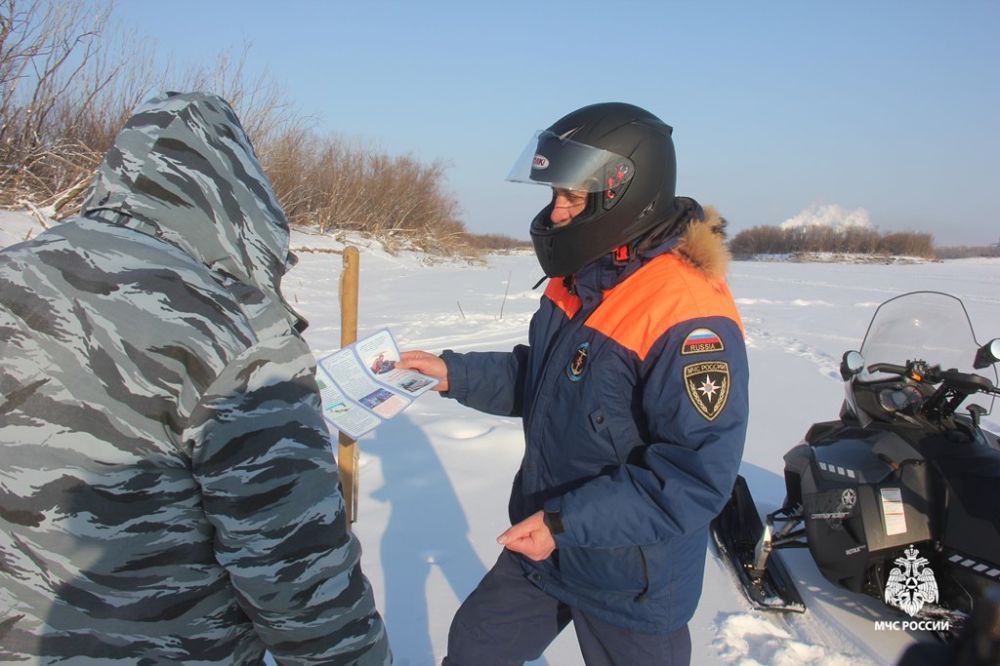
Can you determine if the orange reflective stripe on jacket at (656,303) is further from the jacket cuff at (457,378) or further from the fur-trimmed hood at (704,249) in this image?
the jacket cuff at (457,378)

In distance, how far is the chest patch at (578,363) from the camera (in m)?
1.56

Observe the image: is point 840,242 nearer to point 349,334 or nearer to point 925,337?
point 925,337

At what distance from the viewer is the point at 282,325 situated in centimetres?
97

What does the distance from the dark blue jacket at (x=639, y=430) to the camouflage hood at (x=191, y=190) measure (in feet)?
2.60

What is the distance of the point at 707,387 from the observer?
4.58 ft

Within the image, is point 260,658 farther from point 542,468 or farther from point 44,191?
point 44,191

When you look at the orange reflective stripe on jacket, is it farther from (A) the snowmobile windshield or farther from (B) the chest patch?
(A) the snowmobile windshield

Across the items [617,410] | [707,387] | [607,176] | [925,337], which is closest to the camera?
[707,387]

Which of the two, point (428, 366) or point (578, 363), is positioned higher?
point (578, 363)

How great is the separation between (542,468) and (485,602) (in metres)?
0.44

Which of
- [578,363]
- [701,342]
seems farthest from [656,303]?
[578,363]

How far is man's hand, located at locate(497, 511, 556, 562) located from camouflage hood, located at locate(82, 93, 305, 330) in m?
0.74

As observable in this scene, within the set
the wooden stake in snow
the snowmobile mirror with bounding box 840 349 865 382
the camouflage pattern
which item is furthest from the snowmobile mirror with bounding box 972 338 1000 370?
the camouflage pattern

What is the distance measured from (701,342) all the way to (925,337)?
2.17 metres
